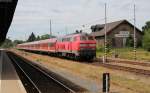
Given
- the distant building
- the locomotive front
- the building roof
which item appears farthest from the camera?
the building roof

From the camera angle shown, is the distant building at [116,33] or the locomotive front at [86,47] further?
the distant building at [116,33]

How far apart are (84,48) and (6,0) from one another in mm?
11142

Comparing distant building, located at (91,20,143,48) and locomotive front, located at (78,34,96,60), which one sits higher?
distant building, located at (91,20,143,48)

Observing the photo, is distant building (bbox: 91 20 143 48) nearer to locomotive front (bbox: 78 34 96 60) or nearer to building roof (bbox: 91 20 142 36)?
building roof (bbox: 91 20 142 36)

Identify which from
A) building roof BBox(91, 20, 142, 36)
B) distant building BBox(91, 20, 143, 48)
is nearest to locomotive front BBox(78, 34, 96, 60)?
distant building BBox(91, 20, 143, 48)

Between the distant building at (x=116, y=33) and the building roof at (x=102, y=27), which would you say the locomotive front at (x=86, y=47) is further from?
the building roof at (x=102, y=27)

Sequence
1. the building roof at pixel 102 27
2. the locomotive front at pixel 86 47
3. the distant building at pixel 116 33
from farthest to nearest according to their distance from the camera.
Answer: the building roof at pixel 102 27 → the distant building at pixel 116 33 → the locomotive front at pixel 86 47

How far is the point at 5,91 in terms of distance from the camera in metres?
17.0

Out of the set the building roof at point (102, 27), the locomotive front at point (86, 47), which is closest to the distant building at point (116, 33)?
the building roof at point (102, 27)

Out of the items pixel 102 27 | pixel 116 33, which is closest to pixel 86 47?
pixel 116 33

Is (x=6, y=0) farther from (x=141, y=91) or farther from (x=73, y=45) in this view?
(x=141, y=91)

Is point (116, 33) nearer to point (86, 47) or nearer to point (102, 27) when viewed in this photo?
point (102, 27)

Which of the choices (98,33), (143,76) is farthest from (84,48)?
(98,33)

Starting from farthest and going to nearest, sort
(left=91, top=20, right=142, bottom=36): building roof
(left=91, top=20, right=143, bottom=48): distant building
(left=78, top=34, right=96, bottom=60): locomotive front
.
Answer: (left=91, top=20, right=142, bottom=36): building roof → (left=91, top=20, right=143, bottom=48): distant building → (left=78, top=34, right=96, bottom=60): locomotive front
